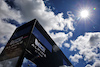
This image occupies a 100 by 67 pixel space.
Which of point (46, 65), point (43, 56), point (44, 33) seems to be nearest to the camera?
point (43, 56)

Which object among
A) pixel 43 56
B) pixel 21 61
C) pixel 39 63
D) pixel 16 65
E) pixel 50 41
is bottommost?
pixel 16 65

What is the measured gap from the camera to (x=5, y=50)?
8.49m

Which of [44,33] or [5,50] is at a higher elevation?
[44,33]

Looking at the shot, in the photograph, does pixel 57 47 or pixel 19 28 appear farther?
pixel 57 47

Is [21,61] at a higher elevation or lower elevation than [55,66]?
lower

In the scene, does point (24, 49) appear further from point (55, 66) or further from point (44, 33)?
point (55, 66)

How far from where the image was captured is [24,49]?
658 centimetres

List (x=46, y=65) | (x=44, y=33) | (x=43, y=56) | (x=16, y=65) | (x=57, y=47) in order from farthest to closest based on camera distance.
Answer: (x=57, y=47) → (x=44, y=33) → (x=46, y=65) → (x=43, y=56) → (x=16, y=65)

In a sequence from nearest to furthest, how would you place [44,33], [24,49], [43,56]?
[24,49], [43,56], [44,33]

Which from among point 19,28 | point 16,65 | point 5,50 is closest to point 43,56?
point 16,65

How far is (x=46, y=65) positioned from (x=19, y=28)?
24.2 feet

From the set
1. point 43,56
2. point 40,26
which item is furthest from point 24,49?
point 40,26

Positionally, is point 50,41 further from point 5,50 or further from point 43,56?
point 5,50

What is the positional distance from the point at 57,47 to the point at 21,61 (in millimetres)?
9109
